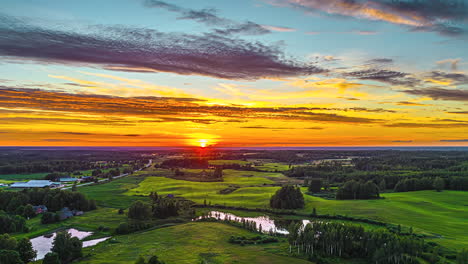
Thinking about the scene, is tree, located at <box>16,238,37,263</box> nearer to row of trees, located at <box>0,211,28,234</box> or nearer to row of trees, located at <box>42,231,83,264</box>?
row of trees, located at <box>42,231,83,264</box>

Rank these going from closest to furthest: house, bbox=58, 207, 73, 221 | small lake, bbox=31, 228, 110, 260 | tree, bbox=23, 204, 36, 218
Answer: small lake, bbox=31, 228, 110, 260, house, bbox=58, 207, 73, 221, tree, bbox=23, 204, 36, 218

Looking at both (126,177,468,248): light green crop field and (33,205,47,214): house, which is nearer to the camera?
(126,177,468,248): light green crop field

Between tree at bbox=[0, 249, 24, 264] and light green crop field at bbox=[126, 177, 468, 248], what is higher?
tree at bbox=[0, 249, 24, 264]

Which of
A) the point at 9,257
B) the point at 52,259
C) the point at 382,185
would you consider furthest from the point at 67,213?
the point at 382,185

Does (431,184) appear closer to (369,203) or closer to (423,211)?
(423,211)

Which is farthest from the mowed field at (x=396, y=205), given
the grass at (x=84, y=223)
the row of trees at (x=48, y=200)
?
the grass at (x=84, y=223)

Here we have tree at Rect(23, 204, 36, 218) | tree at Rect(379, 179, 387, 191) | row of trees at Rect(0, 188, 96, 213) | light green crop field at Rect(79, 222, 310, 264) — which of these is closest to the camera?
light green crop field at Rect(79, 222, 310, 264)

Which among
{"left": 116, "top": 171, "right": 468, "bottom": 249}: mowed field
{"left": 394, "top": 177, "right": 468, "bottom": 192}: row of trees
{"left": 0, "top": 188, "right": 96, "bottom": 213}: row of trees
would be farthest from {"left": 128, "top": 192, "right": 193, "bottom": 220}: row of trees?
{"left": 394, "top": 177, "right": 468, "bottom": 192}: row of trees
